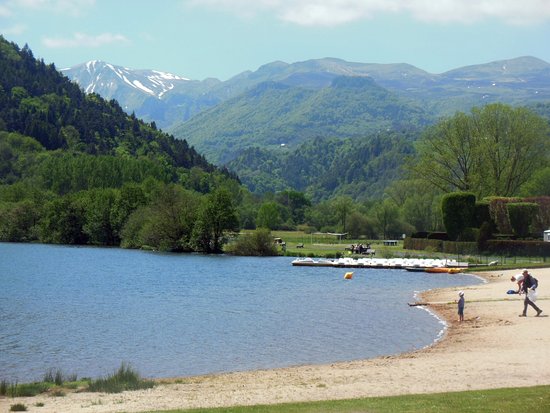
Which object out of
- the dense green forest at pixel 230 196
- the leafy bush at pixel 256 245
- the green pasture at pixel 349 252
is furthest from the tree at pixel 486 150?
the leafy bush at pixel 256 245

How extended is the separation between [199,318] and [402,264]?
45.8 metres

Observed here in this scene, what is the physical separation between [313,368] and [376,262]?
61.5m

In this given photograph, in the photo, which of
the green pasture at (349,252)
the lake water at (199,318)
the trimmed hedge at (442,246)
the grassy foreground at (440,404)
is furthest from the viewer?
the trimmed hedge at (442,246)

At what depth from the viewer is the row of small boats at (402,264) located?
83125mm

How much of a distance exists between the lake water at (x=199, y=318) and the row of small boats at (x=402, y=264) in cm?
304

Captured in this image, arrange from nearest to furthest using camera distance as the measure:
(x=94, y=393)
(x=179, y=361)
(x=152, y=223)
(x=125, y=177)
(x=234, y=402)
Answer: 1. (x=234, y=402)
2. (x=94, y=393)
3. (x=179, y=361)
4. (x=152, y=223)
5. (x=125, y=177)

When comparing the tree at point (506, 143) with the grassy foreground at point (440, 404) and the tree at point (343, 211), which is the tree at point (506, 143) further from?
the grassy foreground at point (440, 404)

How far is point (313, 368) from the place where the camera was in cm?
3008

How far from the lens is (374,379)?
1027 inches

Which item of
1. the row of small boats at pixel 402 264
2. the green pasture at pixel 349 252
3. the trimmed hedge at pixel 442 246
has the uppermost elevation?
the trimmed hedge at pixel 442 246

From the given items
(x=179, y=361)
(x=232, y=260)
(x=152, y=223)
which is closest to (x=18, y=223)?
(x=152, y=223)

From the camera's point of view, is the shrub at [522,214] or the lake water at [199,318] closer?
the lake water at [199,318]

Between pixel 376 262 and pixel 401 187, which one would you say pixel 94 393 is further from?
pixel 401 187

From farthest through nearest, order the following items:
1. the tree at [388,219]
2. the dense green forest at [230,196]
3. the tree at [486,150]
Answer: the tree at [388,219]
the dense green forest at [230,196]
the tree at [486,150]
